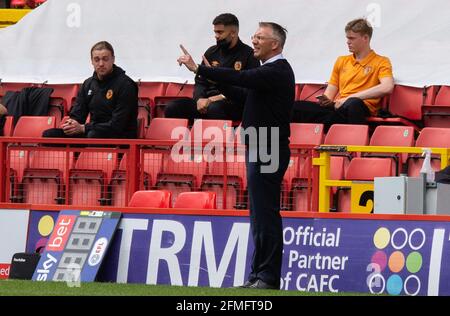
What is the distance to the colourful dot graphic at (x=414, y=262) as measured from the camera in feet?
38.5

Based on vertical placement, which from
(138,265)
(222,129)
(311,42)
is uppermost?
(311,42)

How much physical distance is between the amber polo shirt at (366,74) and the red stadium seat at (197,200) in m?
2.58

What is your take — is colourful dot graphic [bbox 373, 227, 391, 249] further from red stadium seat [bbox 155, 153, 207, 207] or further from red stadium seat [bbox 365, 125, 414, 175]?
red stadium seat [bbox 155, 153, 207, 207]

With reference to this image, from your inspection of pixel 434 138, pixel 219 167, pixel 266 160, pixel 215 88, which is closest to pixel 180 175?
pixel 219 167

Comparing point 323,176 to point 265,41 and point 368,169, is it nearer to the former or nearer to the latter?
point 368,169

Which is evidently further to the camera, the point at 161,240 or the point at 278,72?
the point at 161,240

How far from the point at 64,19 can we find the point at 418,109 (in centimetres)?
520

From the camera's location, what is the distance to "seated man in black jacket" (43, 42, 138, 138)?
14680 millimetres

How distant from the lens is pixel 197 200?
519 inches

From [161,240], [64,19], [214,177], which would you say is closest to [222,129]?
[214,177]

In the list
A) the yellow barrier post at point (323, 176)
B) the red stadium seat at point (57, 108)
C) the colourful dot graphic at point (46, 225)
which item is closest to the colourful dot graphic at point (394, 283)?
the yellow barrier post at point (323, 176)

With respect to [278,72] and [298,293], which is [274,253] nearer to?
[298,293]

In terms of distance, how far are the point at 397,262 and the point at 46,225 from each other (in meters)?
3.56

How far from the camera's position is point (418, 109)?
50.0 ft
